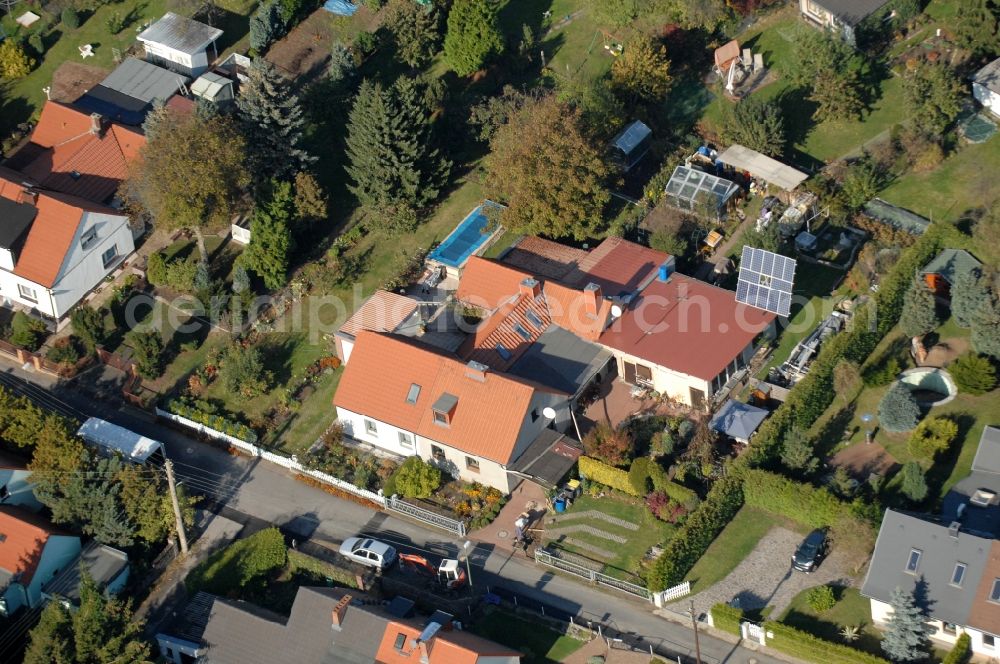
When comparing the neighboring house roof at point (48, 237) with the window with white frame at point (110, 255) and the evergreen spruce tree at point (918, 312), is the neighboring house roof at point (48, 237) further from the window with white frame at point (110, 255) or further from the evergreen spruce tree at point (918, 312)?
the evergreen spruce tree at point (918, 312)

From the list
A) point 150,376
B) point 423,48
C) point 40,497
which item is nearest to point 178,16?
point 423,48

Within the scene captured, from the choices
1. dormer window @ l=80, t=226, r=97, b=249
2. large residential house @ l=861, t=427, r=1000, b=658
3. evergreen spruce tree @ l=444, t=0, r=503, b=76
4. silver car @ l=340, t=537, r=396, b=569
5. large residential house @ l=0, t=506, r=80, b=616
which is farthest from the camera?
evergreen spruce tree @ l=444, t=0, r=503, b=76

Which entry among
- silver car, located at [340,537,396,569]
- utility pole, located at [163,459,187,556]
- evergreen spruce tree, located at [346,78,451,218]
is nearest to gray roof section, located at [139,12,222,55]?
evergreen spruce tree, located at [346,78,451,218]

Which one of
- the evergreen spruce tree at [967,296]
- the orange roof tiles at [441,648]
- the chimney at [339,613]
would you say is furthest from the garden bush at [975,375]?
the chimney at [339,613]

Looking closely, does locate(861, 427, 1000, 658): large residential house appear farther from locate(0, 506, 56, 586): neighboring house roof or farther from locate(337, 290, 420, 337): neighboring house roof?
locate(0, 506, 56, 586): neighboring house roof

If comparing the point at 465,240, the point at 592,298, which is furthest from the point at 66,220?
the point at 592,298

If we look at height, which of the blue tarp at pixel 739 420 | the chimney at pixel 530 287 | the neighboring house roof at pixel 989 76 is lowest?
the blue tarp at pixel 739 420

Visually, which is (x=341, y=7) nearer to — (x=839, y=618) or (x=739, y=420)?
(x=739, y=420)
